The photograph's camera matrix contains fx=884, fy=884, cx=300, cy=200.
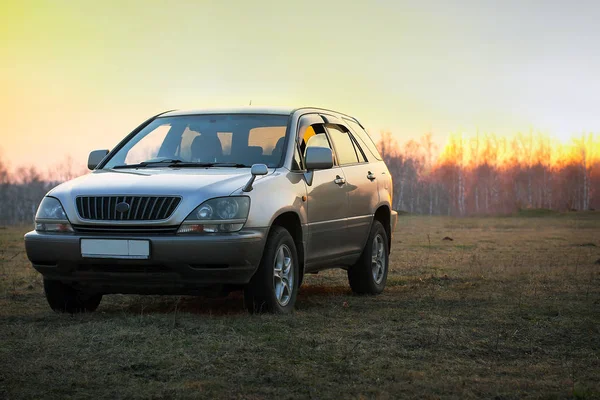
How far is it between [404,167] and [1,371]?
285ft

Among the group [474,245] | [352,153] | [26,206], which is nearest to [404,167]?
[26,206]

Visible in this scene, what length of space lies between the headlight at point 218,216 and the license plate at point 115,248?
1.09 ft

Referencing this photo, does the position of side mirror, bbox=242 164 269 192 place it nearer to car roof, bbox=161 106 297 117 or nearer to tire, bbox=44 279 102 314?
car roof, bbox=161 106 297 117

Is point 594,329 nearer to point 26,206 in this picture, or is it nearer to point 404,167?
point 404,167

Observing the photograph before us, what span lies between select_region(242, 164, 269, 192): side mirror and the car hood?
7 cm

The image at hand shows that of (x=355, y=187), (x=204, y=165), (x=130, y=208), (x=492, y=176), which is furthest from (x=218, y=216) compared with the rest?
(x=492, y=176)

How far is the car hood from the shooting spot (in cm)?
725

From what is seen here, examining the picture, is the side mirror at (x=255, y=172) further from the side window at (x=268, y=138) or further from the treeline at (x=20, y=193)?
the treeline at (x=20, y=193)

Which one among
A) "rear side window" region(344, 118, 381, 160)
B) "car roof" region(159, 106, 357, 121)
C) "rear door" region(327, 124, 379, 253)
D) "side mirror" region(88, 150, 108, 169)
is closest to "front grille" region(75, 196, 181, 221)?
"side mirror" region(88, 150, 108, 169)

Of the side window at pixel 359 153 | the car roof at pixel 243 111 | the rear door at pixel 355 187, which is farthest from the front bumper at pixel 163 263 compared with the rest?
the side window at pixel 359 153

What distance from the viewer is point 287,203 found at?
7.90 meters

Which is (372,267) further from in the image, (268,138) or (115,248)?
(115,248)

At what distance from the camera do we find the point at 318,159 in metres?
8.33

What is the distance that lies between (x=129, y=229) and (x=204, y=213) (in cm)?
65
